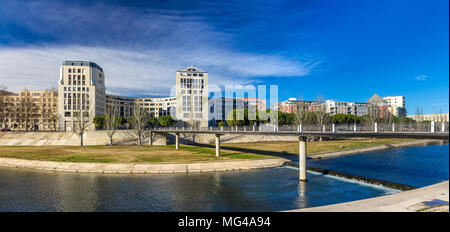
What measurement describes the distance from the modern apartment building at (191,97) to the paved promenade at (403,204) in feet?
412

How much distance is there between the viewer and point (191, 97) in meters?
153

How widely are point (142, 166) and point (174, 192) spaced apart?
19.0m

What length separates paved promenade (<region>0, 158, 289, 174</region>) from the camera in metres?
50.6

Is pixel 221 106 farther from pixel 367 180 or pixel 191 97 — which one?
pixel 367 180

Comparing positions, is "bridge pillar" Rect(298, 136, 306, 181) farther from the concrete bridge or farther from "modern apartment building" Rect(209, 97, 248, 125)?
"modern apartment building" Rect(209, 97, 248, 125)

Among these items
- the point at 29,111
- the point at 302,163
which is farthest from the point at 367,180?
the point at 29,111

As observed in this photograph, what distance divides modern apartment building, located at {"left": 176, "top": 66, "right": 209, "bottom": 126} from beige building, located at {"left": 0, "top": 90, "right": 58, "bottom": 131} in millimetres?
64401

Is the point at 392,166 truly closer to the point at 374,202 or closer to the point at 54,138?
the point at 374,202

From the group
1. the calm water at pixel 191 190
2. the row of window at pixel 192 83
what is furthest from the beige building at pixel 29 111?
the calm water at pixel 191 190

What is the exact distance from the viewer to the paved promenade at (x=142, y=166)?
50.6 m

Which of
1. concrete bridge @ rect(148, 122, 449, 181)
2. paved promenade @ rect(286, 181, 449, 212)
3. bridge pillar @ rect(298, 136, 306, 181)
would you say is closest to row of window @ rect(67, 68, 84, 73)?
concrete bridge @ rect(148, 122, 449, 181)

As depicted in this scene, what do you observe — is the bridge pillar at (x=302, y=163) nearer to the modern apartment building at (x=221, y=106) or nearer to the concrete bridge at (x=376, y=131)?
the concrete bridge at (x=376, y=131)

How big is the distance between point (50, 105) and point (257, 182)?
166 metres
